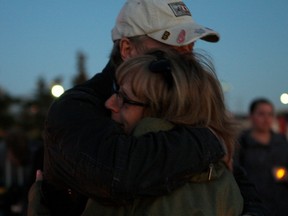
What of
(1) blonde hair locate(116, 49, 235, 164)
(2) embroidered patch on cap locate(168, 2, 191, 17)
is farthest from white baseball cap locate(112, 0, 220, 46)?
(1) blonde hair locate(116, 49, 235, 164)

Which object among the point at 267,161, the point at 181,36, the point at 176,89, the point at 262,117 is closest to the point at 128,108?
the point at 176,89

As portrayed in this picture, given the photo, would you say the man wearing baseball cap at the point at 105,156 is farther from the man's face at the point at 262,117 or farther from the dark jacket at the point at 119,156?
the man's face at the point at 262,117

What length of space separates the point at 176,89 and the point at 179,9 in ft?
2.23

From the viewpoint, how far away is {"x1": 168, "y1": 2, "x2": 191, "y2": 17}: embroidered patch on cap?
235 centimetres

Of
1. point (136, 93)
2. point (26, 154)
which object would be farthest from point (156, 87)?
point (26, 154)

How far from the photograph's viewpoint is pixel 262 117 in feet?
21.1

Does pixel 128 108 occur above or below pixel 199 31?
below

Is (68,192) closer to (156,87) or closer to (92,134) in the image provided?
(92,134)

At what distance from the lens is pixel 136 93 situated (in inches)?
71.4

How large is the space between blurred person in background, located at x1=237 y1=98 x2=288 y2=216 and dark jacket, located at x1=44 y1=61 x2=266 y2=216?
12.7 feet

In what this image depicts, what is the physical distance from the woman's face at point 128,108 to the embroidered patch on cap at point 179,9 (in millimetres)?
603

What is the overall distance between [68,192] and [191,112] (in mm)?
487

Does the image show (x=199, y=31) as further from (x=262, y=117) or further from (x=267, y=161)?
(x=262, y=117)

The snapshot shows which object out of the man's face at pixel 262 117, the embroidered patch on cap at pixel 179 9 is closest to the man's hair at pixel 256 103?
the man's face at pixel 262 117
